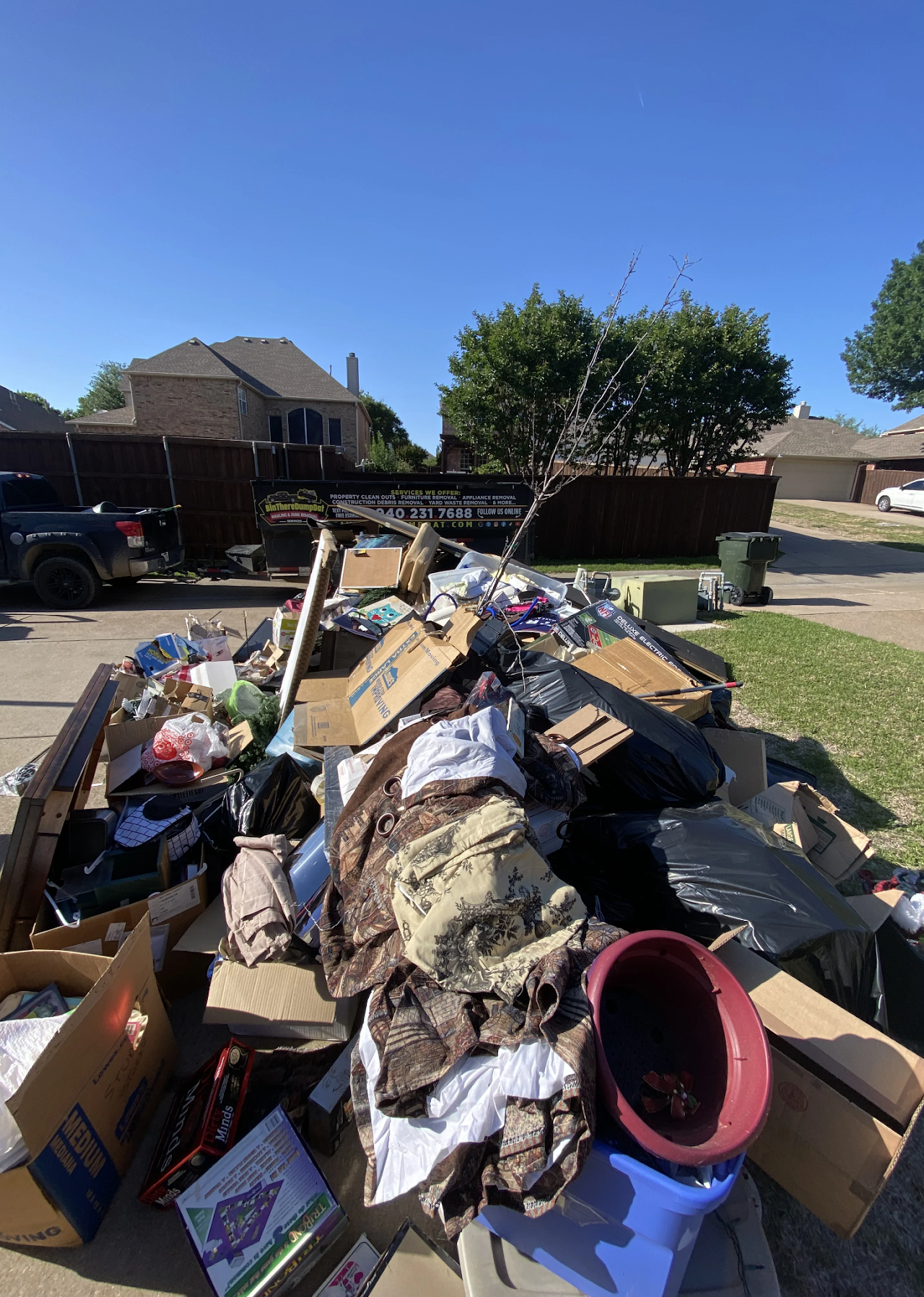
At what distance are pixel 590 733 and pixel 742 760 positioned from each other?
1.15 metres

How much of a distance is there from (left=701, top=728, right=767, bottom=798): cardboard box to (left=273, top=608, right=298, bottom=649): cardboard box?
3.09 m

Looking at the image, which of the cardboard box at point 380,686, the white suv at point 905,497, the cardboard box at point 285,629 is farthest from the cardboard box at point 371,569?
the white suv at point 905,497

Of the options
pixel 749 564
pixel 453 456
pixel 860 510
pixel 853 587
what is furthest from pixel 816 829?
pixel 860 510

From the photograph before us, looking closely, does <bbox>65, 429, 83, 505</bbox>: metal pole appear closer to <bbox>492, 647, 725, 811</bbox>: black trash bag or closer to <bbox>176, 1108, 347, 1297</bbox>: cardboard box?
<bbox>492, 647, 725, 811</bbox>: black trash bag

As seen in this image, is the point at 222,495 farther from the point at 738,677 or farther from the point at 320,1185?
the point at 320,1185

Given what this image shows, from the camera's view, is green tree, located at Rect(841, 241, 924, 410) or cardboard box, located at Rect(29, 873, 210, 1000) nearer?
cardboard box, located at Rect(29, 873, 210, 1000)

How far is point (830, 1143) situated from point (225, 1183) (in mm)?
1560

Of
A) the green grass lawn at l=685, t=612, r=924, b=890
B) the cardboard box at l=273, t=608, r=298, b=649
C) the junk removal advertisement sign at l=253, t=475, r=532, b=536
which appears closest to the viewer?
the green grass lawn at l=685, t=612, r=924, b=890

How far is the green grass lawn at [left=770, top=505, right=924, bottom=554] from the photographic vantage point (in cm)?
1652

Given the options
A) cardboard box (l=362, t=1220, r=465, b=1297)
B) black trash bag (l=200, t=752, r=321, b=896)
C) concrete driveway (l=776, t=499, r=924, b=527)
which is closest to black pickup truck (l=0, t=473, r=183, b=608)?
black trash bag (l=200, t=752, r=321, b=896)

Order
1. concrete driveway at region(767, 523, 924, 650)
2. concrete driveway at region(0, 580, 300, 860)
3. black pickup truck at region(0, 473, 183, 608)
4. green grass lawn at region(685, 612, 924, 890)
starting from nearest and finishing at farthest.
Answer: green grass lawn at region(685, 612, 924, 890) → concrete driveway at region(0, 580, 300, 860) → black pickup truck at region(0, 473, 183, 608) → concrete driveway at region(767, 523, 924, 650)

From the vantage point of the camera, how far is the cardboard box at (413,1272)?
1.38 meters

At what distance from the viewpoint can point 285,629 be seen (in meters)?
4.62

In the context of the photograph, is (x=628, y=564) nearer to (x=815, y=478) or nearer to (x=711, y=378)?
(x=711, y=378)
